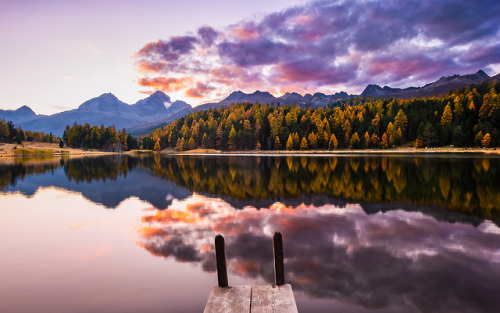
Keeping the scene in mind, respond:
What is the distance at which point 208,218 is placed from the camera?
22.4 m

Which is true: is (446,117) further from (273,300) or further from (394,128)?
(273,300)

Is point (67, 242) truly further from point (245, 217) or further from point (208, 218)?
point (245, 217)

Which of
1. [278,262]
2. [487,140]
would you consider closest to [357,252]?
[278,262]

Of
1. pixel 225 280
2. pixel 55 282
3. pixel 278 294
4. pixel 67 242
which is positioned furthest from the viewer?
pixel 67 242

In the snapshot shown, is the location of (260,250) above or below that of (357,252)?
above

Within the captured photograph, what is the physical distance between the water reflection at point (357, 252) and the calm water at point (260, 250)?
69 mm

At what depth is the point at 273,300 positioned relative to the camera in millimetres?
9148

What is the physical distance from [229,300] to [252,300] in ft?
2.61

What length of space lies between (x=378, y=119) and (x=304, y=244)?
17646cm

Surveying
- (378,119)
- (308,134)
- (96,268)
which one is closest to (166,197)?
(96,268)

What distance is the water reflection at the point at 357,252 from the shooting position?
1061 cm

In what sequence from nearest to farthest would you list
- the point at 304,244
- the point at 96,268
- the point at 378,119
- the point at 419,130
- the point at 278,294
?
the point at 278,294, the point at 96,268, the point at 304,244, the point at 419,130, the point at 378,119

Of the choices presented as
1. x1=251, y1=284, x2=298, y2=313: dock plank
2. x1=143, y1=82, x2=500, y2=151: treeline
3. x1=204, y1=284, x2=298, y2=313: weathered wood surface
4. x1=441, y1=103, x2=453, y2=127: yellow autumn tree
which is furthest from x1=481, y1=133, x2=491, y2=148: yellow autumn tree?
x1=204, y1=284, x2=298, y2=313: weathered wood surface

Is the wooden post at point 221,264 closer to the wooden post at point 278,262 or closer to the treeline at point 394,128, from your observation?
the wooden post at point 278,262
